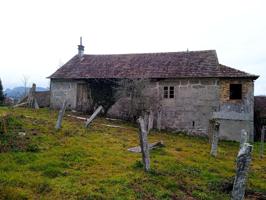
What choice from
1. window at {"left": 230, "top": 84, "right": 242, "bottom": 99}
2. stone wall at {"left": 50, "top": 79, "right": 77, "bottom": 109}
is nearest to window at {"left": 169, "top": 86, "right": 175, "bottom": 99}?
window at {"left": 230, "top": 84, "right": 242, "bottom": 99}

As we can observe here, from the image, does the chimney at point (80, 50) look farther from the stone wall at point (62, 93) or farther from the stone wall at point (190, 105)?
the stone wall at point (190, 105)

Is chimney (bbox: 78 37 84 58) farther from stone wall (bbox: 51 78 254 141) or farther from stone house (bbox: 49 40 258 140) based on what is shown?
stone wall (bbox: 51 78 254 141)

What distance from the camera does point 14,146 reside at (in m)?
12.0

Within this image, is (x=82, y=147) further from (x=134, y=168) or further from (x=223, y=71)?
(x=223, y=71)

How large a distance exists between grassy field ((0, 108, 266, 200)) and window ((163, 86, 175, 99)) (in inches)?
510

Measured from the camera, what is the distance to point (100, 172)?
10414 millimetres

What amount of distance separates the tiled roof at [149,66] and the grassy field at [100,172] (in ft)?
42.3

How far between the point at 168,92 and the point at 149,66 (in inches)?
138

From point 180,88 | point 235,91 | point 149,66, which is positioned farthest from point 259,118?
point 149,66

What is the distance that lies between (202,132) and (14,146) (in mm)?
17758

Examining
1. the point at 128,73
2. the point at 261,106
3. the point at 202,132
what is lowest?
the point at 202,132

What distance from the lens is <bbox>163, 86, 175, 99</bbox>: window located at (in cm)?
2800

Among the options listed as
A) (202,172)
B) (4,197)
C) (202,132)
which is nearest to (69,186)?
(4,197)

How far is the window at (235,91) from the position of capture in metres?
26.1
